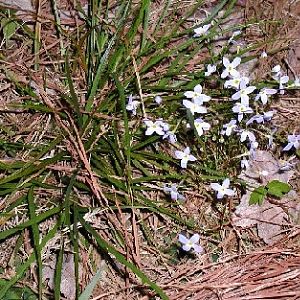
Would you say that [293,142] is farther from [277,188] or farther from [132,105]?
[132,105]

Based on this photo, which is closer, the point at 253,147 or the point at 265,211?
the point at 253,147

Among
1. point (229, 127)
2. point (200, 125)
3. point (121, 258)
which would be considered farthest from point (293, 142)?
point (121, 258)

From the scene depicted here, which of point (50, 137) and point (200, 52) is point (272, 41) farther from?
point (50, 137)

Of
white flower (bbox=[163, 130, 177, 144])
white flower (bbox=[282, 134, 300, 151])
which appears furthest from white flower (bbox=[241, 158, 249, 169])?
white flower (bbox=[163, 130, 177, 144])

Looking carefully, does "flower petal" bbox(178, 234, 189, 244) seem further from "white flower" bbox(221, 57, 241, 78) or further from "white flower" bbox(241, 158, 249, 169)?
"white flower" bbox(221, 57, 241, 78)

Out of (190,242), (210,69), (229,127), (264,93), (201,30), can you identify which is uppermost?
(201,30)

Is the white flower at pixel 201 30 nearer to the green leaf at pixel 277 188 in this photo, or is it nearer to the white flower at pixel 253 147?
the white flower at pixel 253 147
